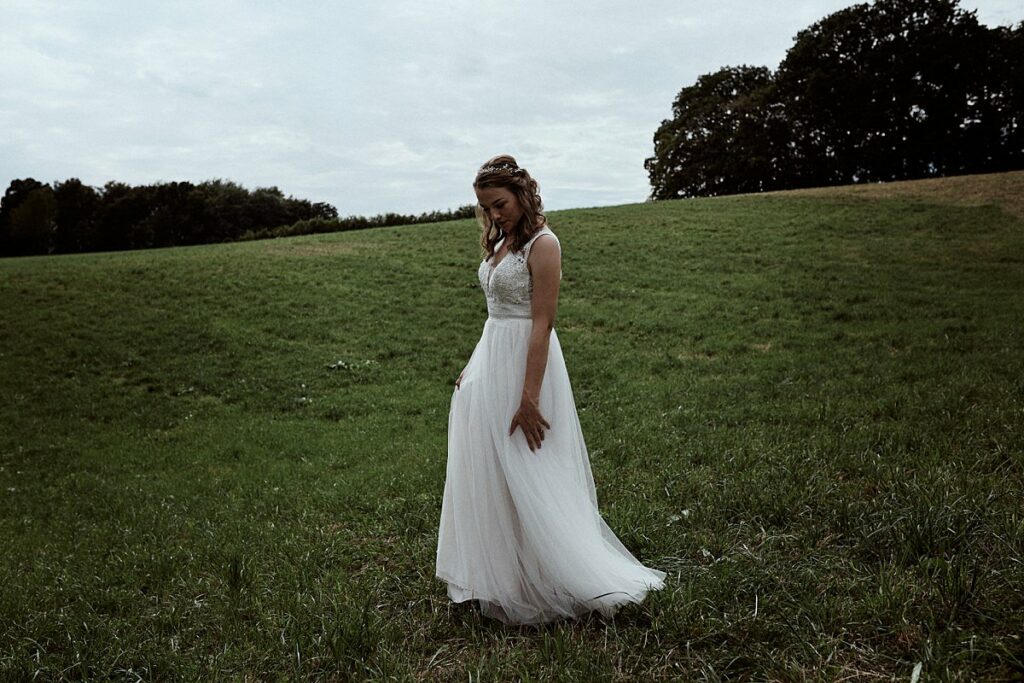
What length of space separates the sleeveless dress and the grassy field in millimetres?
198

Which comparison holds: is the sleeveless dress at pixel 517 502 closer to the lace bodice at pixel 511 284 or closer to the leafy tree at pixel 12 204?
the lace bodice at pixel 511 284

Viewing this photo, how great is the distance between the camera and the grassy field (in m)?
3.85

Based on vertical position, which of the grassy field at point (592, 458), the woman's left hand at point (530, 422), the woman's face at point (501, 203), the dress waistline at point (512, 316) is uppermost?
the woman's face at point (501, 203)

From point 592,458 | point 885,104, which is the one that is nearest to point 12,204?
point 592,458

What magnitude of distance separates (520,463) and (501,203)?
1.66 metres

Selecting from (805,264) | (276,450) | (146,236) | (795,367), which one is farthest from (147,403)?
(146,236)

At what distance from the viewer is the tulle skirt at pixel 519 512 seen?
13.6 feet

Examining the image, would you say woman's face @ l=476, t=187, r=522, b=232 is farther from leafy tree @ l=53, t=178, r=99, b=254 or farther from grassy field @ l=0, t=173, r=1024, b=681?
leafy tree @ l=53, t=178, r=99, b=254

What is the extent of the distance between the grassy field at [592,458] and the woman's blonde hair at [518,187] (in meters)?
2.44

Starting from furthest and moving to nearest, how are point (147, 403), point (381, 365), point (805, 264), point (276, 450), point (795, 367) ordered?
1. point (805, 264)
2. point (381, 365)
3. point (147, 403)
4. point (795, 367)
5. point (276, 450)

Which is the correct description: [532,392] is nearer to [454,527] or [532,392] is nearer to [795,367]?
[454,527]

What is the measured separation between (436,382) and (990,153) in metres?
46.5

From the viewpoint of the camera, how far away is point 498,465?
14.1 ft

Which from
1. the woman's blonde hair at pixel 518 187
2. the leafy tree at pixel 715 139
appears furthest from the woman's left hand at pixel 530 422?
the leafy tree at pixel 715 139
